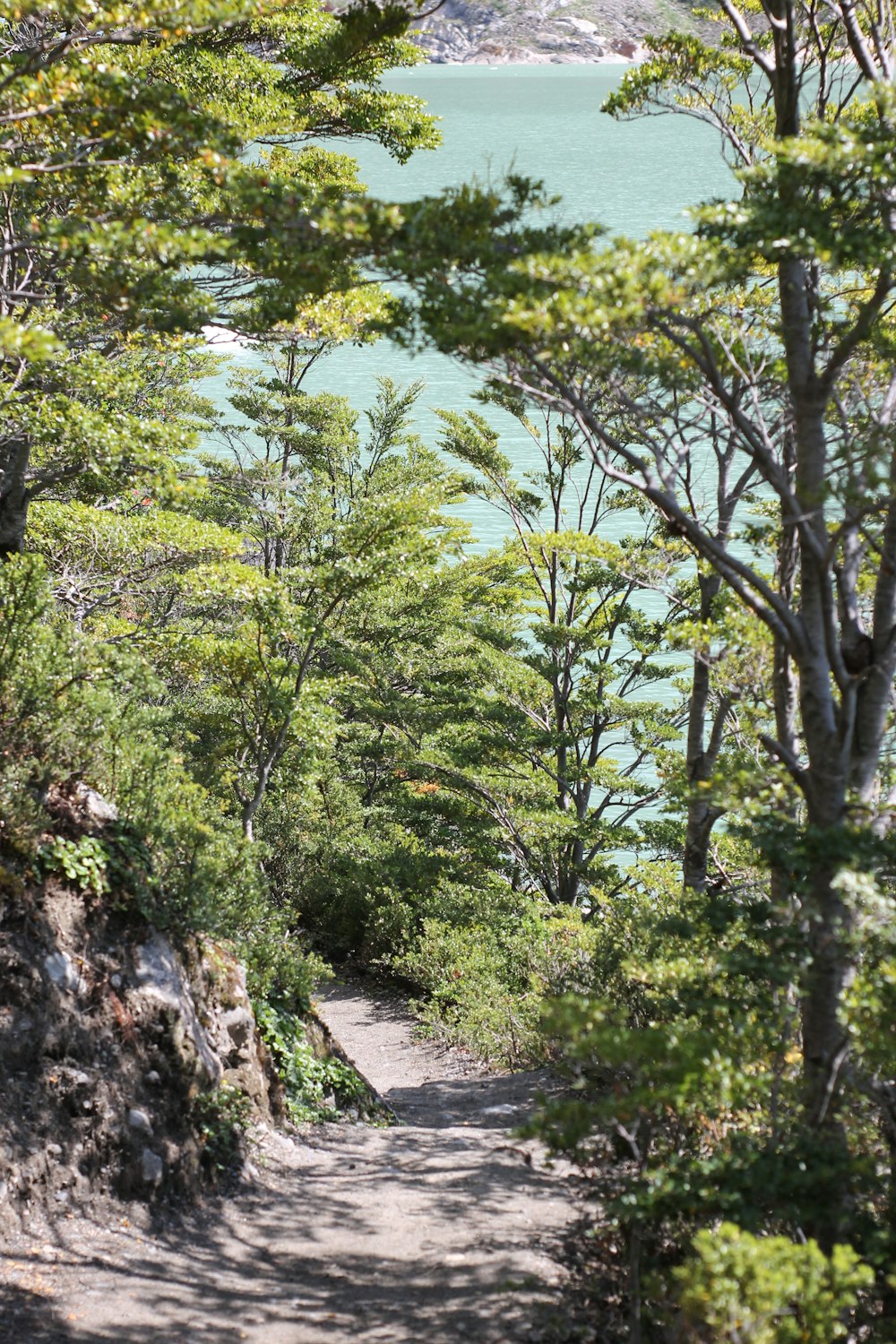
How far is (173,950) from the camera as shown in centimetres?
596

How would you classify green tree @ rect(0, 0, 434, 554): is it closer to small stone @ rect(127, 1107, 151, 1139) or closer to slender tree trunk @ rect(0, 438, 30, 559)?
slender tree trunk @ rect(0, 438, 30, 559)

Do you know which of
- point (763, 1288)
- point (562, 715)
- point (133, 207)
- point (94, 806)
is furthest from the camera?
point (562, 715)

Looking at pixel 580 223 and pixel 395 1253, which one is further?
pixel 395 1253

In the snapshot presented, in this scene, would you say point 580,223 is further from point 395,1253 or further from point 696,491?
point 696,491

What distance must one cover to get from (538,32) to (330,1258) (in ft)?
349

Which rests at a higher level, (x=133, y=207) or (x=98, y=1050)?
(x=133, y=207)

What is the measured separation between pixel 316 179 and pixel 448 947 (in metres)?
9.07

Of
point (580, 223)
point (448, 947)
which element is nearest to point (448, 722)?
point (448, 947)

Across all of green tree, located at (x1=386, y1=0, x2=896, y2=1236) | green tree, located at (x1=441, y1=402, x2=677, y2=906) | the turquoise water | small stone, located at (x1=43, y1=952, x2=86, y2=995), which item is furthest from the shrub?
green tree, located at (x1=441, y1=402, x2=677, y2=906)

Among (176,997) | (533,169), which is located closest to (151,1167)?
(176,997)

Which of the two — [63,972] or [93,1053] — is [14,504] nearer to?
[63,972]

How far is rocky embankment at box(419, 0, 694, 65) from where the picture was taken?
8619 cm

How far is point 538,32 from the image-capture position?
92.8 m

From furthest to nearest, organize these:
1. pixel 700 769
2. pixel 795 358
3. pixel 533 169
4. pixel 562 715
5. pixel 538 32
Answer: pixel 538 32, pixel 533 169, pixel 562 715, pixel 700 769, pixel 795 358
